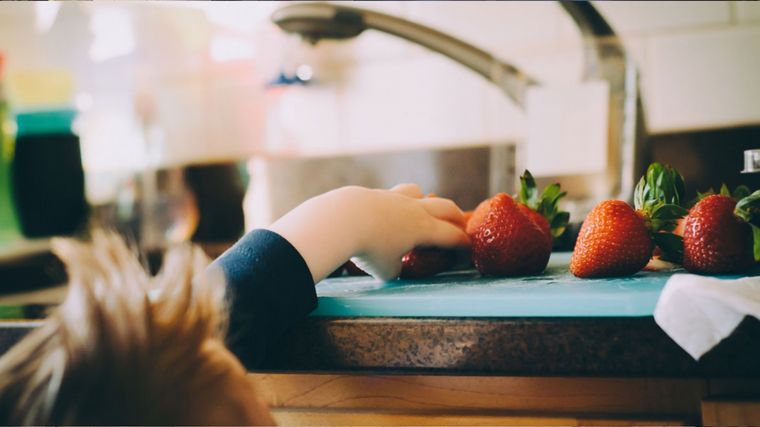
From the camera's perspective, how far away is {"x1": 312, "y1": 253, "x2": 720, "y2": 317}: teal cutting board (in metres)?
0.41

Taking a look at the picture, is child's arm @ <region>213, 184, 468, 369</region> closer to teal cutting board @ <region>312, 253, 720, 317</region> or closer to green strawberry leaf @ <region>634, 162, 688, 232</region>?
teal cutting board @ <region>312, 253, 720, 317</region>

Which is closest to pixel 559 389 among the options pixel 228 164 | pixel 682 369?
pixel 682 369

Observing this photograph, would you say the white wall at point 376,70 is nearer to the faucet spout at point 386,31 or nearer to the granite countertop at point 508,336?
the faucet spout at point 386,31

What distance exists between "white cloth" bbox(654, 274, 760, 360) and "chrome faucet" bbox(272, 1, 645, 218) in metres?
0.53

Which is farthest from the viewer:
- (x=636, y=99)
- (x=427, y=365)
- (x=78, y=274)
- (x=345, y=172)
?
(x=345, y=172)

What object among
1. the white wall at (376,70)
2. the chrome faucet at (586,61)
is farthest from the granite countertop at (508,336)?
the white wall at (376,70)

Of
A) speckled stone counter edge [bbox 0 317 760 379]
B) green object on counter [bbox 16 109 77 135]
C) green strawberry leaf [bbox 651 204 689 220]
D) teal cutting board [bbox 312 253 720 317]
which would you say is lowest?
speckled stone counter edge [bbox 0 317 760 379]

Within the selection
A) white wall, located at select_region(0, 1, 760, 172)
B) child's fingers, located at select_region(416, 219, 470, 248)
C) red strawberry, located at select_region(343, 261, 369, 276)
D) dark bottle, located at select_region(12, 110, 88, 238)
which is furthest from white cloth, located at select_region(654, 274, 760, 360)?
dark bottle, located at select_region(12, 110, 88, 238)

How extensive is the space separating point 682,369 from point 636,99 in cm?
56

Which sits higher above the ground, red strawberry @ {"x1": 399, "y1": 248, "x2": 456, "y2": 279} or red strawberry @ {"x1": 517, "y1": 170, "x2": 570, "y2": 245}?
red strawberry @ {"x1": 517, "y1": 170, "x2": 570, "y2": 245}

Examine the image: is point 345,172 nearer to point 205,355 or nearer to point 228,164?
point 228,164

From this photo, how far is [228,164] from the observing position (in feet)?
4.76

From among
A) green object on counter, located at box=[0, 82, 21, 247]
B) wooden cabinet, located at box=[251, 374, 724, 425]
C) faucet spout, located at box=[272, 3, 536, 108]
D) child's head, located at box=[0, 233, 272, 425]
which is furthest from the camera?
green object on counter, located at box=[0, 82, 21, 247]

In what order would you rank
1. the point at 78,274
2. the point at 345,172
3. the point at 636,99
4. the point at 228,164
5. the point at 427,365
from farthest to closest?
the point at 228,164 → the point at 345,172 → the point at 636,99 → the point at 427,365 → the point at 78,274
